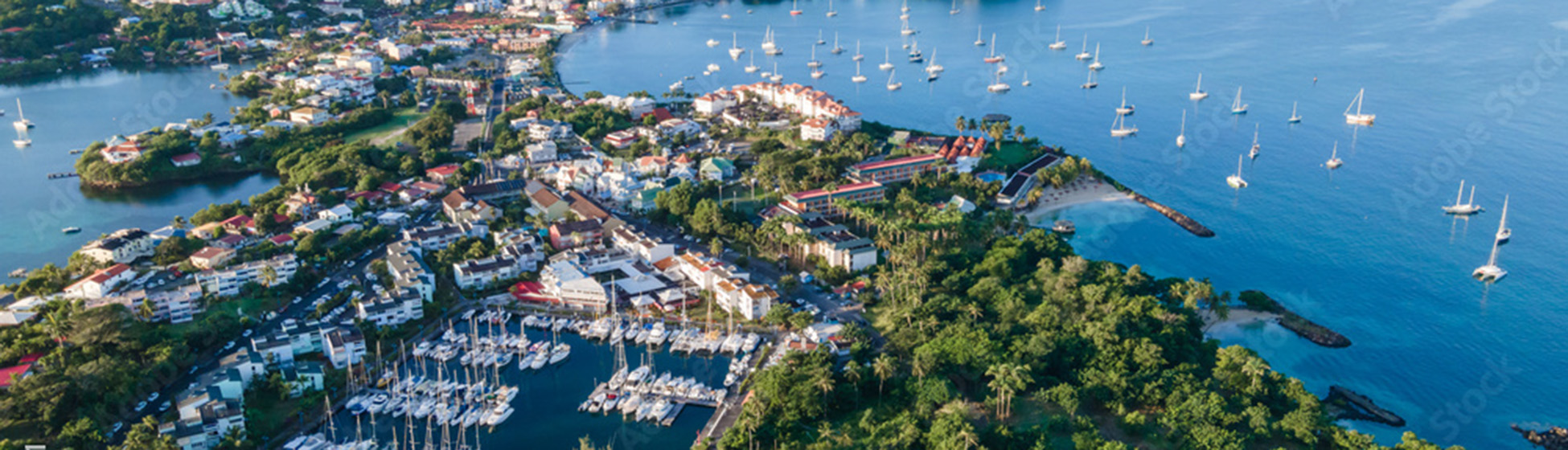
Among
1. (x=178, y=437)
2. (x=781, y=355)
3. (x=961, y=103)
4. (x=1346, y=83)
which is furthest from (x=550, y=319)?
(x=1346, y=83)

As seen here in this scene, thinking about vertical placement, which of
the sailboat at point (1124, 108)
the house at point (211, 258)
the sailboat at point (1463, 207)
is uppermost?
the sailboat at point (1124, 108)

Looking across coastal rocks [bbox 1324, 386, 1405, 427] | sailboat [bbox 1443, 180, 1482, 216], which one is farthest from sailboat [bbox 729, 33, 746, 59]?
coastal rocks [bbox 1324, 386, 1405, 427]

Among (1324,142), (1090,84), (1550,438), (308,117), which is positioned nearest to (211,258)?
(308,117)

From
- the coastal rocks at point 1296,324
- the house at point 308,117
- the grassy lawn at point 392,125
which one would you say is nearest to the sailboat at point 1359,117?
the coastal rocks at point 1296,324

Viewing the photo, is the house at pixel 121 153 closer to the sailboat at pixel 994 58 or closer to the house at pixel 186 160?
the house at pixel 186 160

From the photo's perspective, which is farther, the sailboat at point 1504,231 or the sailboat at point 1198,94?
the sailboat at point 1198,94

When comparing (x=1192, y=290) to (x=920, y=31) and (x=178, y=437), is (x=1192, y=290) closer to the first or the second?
(x=178, y=437)

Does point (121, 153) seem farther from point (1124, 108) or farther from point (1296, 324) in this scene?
point (1124, 108)
